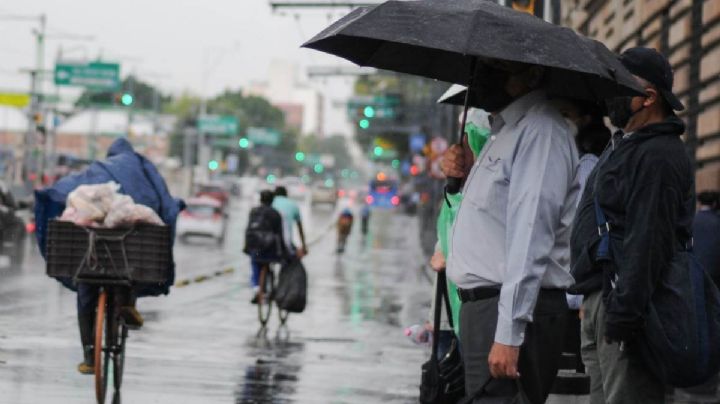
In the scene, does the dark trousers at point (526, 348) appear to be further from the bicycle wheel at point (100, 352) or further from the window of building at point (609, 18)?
the window of building at point (609, 18)

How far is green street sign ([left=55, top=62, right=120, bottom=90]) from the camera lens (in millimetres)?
69562

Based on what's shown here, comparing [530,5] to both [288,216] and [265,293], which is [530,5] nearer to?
[265,293]

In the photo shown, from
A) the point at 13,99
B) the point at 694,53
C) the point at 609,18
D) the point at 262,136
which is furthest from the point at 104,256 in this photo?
the point at 262,136

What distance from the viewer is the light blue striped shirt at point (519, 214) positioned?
4.77 m

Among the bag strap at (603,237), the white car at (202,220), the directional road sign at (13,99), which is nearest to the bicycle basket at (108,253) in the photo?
the bag strap at (603,237)

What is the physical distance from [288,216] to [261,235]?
888 millimetres

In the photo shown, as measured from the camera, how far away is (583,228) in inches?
214

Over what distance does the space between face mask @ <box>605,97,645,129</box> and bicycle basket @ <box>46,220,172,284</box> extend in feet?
14.9

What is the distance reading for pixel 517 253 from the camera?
479cm

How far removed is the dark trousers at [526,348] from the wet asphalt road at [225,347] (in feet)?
17.5

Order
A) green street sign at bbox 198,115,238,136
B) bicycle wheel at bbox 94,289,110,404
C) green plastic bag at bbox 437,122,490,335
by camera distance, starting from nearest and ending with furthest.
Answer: green plastic bag at bbox 437,122,490,335 → bicycle wheel at bbox 94,289,110,404 → green street sign at bbox 198,115,238,136

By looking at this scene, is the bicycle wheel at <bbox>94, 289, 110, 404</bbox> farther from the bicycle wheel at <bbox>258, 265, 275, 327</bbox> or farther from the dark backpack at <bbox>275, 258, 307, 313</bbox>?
the bicycle wheel at <bbox>258, 265, 275, 327</bbox>

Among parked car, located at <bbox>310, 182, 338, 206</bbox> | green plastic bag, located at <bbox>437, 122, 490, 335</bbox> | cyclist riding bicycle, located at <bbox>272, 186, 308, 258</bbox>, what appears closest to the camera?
green plastic bag, located at <bbox>437, 122, 490, 335</bbox>

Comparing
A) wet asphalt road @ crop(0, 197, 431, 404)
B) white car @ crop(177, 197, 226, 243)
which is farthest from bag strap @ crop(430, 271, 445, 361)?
white car @ crop(177, 197, 226, 243)
